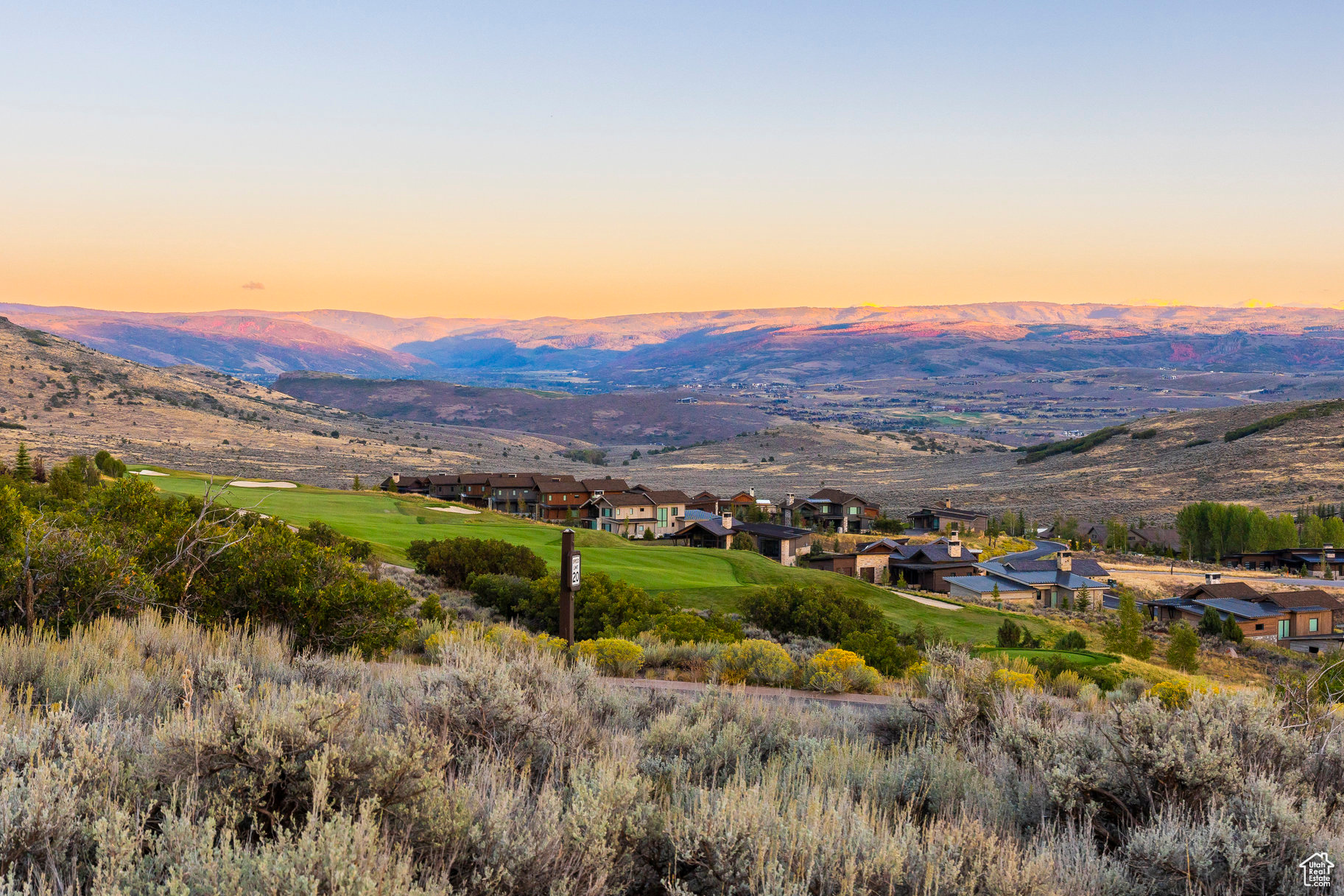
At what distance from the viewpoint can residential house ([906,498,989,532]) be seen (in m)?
69.4

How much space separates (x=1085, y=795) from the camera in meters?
4.98

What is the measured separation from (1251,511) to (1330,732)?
229 ft

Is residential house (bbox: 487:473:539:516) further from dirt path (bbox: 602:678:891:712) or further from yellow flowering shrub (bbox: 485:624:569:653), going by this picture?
dirt path (bbox: 602:678:891:712)

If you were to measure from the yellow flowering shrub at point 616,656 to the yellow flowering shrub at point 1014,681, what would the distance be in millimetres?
4654

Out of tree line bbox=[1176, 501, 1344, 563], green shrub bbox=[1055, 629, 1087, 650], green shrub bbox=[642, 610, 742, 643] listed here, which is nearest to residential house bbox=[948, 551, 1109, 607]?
green shrub bbox=[1055, 629, 1087, 650]

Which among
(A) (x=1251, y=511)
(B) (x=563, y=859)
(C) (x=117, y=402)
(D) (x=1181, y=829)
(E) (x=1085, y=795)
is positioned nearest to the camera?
(B) (x=563, y=859)

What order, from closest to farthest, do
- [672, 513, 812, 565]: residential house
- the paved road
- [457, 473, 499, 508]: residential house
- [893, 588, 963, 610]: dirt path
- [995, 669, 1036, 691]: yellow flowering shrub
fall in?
[995, 669, 1036, 691]: yellow flowering shrub → [893, 588, 963, 610]: dirt path → the paved road → [672, 513, 812, 565]: residential house → [457, 473, 499, 508]: residential house

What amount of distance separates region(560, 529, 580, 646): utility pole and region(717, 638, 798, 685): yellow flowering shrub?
214 cm

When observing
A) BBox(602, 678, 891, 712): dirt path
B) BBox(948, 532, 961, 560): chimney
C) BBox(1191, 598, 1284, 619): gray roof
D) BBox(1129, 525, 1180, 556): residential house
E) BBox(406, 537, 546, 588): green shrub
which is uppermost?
BBox(602, 678, 891, 712): dirt path

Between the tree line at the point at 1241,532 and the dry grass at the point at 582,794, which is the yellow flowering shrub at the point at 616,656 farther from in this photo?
the tree line at the point at 1241,532

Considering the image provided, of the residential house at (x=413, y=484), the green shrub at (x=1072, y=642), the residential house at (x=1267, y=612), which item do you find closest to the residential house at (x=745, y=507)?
the residential house at (x=413, y=484)

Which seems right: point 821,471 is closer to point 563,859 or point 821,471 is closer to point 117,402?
point 117,402

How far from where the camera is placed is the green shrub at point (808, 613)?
78.0 feet

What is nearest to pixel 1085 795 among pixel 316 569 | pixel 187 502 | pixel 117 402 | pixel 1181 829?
pixel 1181 829
